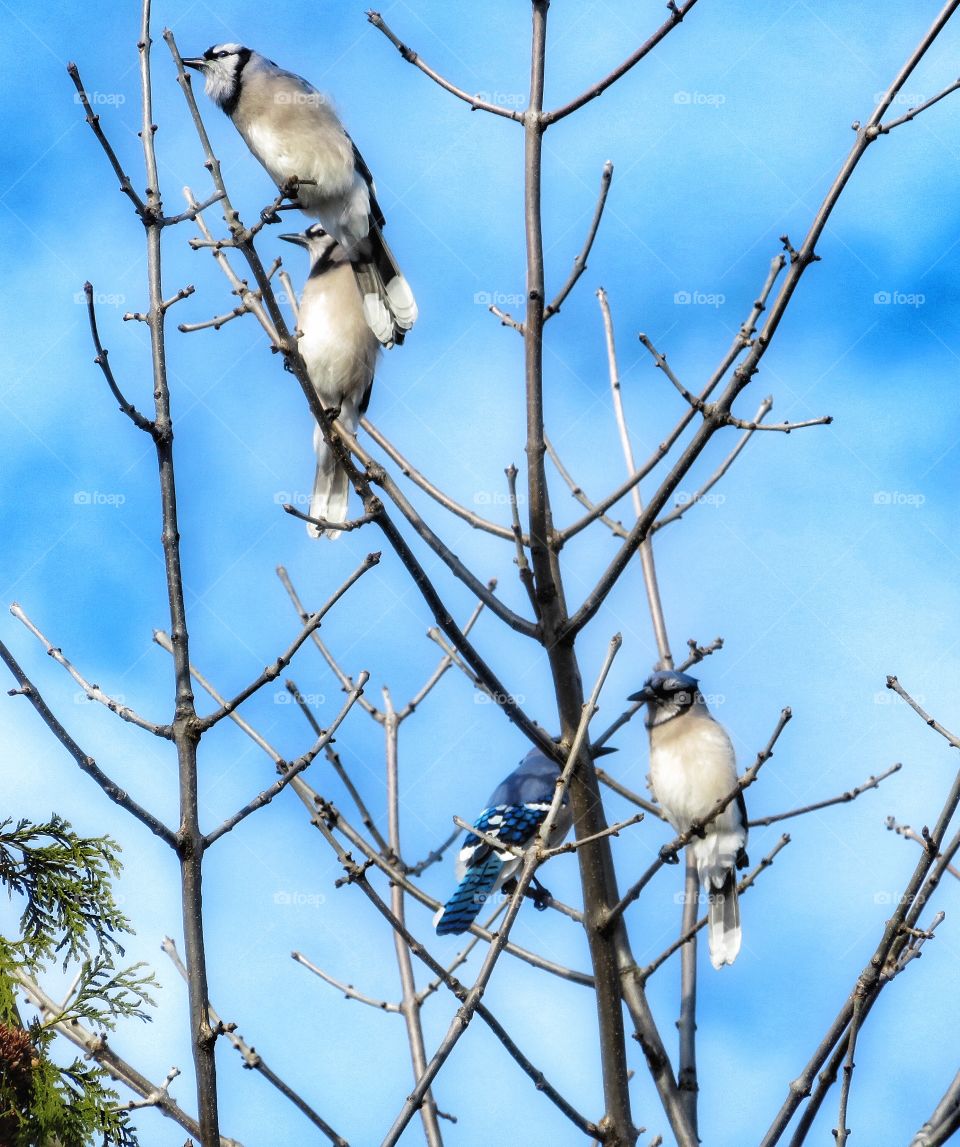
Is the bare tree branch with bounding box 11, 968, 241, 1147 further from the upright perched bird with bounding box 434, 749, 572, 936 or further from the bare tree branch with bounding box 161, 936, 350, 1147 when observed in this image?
the upright perched bird with bounding box 434, 749, 572, 936

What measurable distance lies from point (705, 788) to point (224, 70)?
120 inches

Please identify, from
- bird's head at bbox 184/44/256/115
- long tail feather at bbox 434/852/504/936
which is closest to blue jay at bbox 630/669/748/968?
long tail feather at bbox 434/852/504/936

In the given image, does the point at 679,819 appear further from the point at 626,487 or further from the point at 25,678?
the point at 25,678

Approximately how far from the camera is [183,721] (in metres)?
2.23

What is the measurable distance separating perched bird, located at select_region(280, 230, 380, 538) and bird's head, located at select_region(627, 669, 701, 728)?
→ 134cm

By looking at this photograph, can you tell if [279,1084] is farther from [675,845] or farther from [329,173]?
[329,173]

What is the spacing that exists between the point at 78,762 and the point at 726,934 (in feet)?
10.2

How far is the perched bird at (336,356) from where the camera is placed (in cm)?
481

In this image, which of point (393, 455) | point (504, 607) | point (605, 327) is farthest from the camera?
point (605, 327)

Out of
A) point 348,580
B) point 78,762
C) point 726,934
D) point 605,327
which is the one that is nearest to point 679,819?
point 726,934

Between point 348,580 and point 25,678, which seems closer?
point 25,678

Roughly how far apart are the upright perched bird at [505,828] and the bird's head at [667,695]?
0.44 meters

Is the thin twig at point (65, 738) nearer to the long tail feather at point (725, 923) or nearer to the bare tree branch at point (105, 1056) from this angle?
the bare tree branch at point (105, 1056)

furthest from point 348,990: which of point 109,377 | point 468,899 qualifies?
point 109,377
